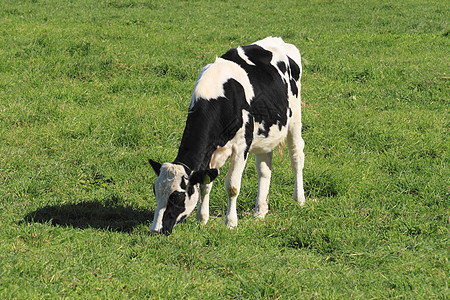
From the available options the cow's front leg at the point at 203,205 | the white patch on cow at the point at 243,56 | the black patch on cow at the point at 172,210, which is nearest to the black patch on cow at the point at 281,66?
the white patch on cow at the point at 243,56

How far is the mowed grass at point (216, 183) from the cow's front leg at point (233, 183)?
161mm

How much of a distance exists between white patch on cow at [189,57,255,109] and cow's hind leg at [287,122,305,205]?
3.88 ft

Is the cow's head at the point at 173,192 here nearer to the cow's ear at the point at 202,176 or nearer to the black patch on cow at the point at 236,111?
the cow's ear at the point at 202,176

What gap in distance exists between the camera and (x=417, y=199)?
6.27m

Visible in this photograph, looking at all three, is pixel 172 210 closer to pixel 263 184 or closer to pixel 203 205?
pixel 203 205

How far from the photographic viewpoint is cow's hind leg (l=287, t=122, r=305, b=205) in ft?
21.4

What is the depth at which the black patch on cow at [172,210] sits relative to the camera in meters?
4.93

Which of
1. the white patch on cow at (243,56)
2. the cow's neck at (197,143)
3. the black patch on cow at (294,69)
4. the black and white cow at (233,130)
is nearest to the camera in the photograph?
the black and white cow at (233,130)

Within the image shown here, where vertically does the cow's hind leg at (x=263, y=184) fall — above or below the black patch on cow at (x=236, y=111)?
below

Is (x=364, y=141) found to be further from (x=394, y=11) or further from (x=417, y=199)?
(x=394, y=11)

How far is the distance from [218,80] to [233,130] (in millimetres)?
564

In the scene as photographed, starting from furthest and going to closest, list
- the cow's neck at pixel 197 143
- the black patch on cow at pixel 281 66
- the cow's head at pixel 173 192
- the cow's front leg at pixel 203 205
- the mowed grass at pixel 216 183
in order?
the black patch on cow at pixel 281 66, the cow's front leg at pixel 203 205, the cow's neck at pixel 197 143, the cow's head at pixel 173 192, the mowed grass at pixel 216 183

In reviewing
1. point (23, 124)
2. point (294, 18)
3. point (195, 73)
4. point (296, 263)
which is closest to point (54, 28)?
point (195, 73)

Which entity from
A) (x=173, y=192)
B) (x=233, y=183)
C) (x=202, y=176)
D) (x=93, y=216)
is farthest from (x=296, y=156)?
(x=93, y=216)
